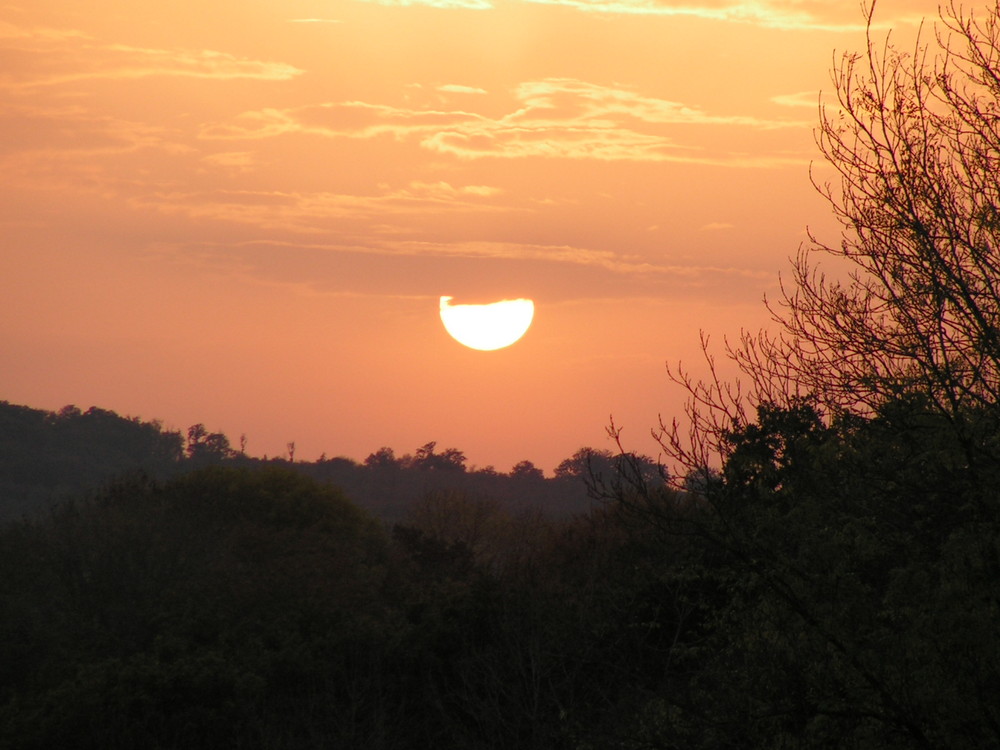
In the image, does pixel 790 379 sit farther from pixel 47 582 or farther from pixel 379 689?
pixel 47 582

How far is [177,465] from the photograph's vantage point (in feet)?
385

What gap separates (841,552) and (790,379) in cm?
243

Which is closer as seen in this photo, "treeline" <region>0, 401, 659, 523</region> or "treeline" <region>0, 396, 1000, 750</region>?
"treeline" <region>0, 396, 1000, 750</region>

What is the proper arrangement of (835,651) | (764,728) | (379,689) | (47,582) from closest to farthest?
(835,651)
(764,728)
(379,689)
(47,582)

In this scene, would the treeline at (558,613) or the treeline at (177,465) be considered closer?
the treeline at (558,613)

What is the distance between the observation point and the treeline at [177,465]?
10144 cm

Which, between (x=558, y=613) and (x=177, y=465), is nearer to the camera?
(x=558, y=613)

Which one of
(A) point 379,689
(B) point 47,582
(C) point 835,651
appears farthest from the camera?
(B) point 47,582

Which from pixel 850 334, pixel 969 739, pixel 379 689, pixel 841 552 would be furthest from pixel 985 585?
pixel 379 689

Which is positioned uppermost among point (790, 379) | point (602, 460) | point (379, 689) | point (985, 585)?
point (602, 460)

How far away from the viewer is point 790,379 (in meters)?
14.5

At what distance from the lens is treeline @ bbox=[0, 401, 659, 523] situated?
333ft

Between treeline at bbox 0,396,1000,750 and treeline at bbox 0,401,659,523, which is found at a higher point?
treeline at bbox 0,401,659,523

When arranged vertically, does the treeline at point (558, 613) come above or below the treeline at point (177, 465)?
below
